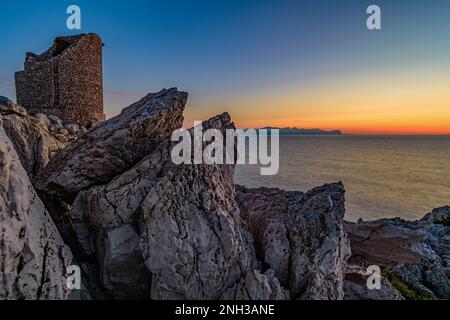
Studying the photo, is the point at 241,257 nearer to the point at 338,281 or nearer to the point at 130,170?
the point at 338,281

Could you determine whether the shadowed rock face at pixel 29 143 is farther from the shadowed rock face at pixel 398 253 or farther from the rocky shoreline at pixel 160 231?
the shadowed rock face at pixel 398 253

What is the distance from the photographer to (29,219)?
4.99 meters

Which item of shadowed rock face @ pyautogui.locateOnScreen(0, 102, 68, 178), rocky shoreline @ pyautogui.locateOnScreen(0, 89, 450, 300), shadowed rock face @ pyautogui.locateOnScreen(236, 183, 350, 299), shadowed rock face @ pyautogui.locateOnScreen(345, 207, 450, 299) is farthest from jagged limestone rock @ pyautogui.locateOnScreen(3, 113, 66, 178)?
shadowed rock face @ pyautogui.locateOnScreen(345, 207, 450, 299)

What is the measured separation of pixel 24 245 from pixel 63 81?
17.5m

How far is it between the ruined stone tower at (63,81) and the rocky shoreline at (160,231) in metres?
13.2

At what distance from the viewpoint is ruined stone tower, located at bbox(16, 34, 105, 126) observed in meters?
18.7

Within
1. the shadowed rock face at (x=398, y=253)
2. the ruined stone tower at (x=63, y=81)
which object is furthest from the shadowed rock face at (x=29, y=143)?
the ruined stone tower at (x=63, y=81)

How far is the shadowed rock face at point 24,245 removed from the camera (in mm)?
4402

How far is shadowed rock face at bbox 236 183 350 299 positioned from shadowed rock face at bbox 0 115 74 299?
A: 13.1 feet

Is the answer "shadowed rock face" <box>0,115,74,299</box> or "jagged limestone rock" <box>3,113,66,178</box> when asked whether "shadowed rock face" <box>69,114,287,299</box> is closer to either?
"shadowed rock face" <box>0,115,74,299</box>

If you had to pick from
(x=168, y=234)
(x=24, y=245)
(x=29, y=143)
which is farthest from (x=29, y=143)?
(x=168, y=234)

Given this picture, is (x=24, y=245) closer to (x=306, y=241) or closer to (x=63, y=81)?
(x=306, y=241)
